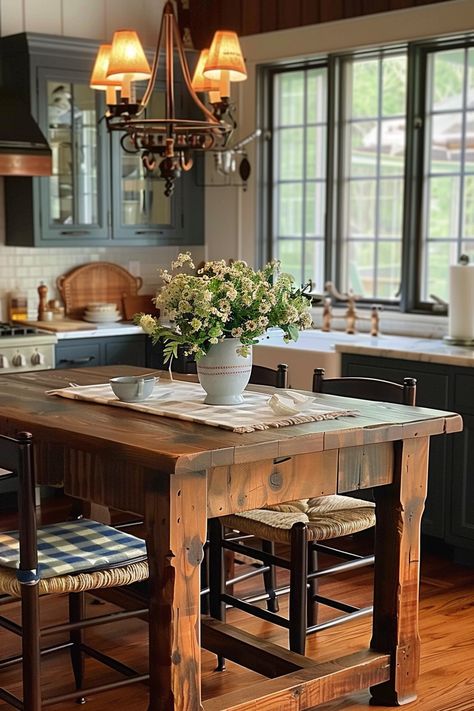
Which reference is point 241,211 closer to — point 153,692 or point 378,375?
point 378,375

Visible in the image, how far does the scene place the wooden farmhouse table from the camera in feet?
9.20

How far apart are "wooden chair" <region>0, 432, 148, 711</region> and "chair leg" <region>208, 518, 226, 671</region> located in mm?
338

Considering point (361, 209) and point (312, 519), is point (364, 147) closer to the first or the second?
point (361, 209)

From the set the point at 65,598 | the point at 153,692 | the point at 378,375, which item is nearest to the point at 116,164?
the point at 378,375

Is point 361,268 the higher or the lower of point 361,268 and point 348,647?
the higher

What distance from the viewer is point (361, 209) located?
6.21 m

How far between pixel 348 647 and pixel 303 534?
0.79 m

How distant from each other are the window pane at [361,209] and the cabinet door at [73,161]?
57.6 inches

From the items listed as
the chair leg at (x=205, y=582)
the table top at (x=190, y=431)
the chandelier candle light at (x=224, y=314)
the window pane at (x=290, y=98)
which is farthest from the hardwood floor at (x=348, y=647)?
the window pane at (x=290, y=98)

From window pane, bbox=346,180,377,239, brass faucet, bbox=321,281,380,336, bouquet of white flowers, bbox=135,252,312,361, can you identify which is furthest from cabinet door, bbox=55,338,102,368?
bouquet of white flowers, bbox=135,252,312,361

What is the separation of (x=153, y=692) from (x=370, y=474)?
3.01 feet

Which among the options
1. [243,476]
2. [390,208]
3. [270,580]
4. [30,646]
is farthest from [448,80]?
[30,646]

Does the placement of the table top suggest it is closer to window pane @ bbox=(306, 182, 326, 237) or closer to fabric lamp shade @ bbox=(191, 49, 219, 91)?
fabric lamp shade @ bbox=(191, 49, 219, 91)

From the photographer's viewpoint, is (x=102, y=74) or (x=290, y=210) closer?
(x=102, y=74)
